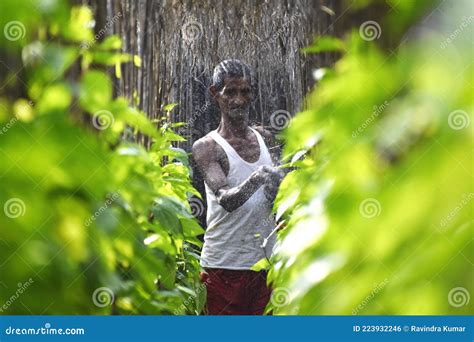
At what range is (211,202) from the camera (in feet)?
4.19

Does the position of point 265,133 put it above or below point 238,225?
above

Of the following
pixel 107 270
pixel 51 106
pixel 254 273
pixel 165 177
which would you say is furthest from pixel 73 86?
pixel 254 273

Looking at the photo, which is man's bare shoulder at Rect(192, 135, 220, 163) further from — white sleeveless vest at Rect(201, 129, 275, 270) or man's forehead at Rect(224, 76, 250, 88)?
man's forehead at Rect(224, 76, 250, 88)

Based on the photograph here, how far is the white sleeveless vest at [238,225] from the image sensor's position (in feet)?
4.07

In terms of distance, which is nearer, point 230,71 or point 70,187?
point 70,187

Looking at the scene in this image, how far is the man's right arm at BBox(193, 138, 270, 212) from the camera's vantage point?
1.23 metres

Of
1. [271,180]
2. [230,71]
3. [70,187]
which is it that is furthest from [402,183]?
[230,71]

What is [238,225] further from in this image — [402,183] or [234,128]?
[402,183]

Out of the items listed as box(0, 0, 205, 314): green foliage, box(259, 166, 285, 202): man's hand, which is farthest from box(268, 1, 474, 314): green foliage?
box(259, 166, 285, 202): man's hand

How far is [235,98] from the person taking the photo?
1278 mm

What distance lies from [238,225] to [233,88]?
11.2 inches

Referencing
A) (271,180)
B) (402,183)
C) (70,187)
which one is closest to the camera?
(402,183)

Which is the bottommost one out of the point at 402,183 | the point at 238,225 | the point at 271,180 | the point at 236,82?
the point at 238,225

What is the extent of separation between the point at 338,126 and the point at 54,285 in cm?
40
